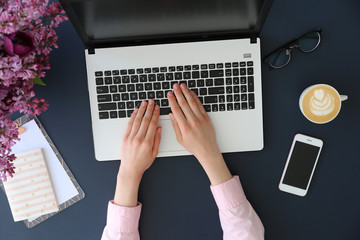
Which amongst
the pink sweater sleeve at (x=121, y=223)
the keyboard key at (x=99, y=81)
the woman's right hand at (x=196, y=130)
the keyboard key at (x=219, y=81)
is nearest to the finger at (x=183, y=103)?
the woman's right hand at (x=196, y=130)

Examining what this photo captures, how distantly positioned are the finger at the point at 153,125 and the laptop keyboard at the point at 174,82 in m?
0.03

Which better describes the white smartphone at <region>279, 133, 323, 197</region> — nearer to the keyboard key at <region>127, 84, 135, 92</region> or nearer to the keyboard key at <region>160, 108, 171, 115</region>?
the keyboard key at <region>160, 108, 171, 115</region>

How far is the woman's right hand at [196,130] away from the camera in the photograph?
0.94 meters

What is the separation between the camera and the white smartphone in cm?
99

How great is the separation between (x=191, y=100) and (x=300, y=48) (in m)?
0.37

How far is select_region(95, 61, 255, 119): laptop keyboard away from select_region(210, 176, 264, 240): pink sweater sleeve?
242 mm

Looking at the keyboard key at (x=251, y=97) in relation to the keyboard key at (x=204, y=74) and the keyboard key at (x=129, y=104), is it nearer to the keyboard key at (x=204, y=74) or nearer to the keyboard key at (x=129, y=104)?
the keyboard key at (x=204, y=74)

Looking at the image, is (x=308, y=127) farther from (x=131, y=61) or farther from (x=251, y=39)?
(x=131, y=61)

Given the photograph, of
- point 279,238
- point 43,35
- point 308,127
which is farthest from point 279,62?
point 43,35

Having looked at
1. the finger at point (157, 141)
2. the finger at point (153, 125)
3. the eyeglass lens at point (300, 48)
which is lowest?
the finger at point (157, 141)

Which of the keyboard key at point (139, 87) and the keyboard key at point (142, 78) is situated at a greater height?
the keyboard key at point (142, 78)

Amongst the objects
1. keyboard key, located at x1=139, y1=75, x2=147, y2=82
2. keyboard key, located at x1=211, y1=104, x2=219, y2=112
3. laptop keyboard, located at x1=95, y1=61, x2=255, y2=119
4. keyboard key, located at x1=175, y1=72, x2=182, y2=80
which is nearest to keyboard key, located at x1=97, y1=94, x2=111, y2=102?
laptop keyboard, located at x1=95, y1=61, x2=255, y2=119

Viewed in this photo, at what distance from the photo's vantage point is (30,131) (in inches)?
38.9

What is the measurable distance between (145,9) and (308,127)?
2.03 feet
